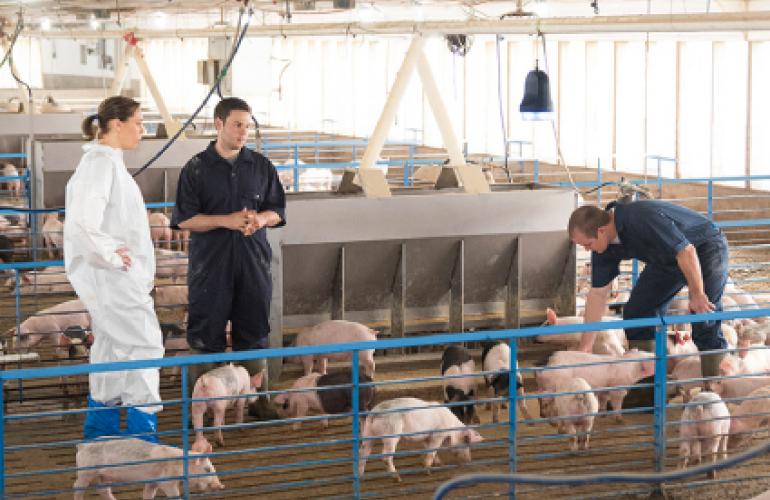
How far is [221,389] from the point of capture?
6527 mm

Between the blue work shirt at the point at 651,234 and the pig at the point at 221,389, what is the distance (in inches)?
74.7

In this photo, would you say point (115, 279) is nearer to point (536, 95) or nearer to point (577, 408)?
point (577, 408)

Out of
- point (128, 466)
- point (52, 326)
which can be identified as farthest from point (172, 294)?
point (128, 466)

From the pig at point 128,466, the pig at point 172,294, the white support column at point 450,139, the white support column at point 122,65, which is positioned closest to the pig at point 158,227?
the white support column at point 122,65

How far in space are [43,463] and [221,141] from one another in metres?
1.83

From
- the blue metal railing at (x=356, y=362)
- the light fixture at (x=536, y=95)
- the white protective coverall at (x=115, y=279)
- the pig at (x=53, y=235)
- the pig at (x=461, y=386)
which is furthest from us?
the pig at (x=53, y=235)

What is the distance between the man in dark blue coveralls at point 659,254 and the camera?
252 inches

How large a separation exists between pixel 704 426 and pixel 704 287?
106 centimetres

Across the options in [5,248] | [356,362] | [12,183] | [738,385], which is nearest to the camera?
[356,362]

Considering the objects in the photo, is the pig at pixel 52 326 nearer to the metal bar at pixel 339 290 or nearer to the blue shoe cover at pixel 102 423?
the metal bar at pixel 339 290

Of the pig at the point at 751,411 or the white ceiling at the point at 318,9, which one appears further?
the white ceiling at the point at 318,9

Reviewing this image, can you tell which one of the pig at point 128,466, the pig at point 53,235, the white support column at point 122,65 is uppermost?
the white support column at point 122,65

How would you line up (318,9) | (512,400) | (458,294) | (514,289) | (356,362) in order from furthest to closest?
(318,9), (514,289), (458,294), (512,400), (356,362)

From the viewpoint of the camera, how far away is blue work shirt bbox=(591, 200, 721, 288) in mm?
6434
